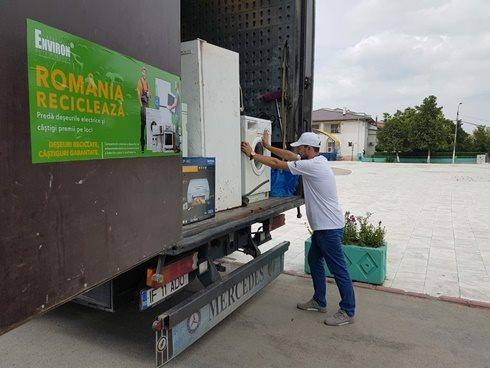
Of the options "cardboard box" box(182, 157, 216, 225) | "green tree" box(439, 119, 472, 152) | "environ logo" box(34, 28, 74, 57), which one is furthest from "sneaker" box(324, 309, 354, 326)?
"green tree" box(439, 119, 472, 152)

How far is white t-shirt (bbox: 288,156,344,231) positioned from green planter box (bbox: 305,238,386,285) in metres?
1.16

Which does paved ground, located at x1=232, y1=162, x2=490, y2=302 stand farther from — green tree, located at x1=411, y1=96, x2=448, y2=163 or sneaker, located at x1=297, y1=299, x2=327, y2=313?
green tree, located at x1=411, y1=96, x2=448, y2=163

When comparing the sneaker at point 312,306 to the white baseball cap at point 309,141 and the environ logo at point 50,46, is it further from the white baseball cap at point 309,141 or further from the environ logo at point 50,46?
the environ logo at point 50,46

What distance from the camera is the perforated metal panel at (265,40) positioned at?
4250 millimetres

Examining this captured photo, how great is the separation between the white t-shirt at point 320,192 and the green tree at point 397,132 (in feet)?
151

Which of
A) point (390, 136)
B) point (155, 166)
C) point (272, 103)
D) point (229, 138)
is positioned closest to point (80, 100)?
point (155, 166)

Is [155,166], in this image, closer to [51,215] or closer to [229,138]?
[51,215]

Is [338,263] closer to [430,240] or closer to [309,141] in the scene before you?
[309,141]

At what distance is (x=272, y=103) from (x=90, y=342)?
3012 mm

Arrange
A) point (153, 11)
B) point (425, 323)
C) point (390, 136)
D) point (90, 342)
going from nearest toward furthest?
point (153, 11) < point (90, 342) < point (425, 323) < point (390, 136)

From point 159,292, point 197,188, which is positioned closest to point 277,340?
point 159,292

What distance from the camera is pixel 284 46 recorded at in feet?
14.1

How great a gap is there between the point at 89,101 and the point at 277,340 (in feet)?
8.85

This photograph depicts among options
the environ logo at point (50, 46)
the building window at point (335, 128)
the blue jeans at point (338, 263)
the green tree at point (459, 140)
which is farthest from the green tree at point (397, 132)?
the environ logo at point (50, 46)
